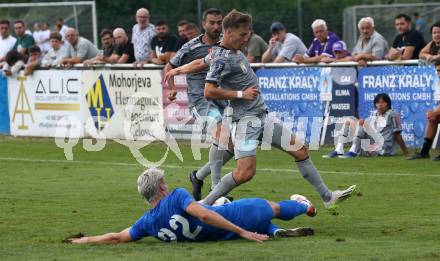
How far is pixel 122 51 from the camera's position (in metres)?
23.4

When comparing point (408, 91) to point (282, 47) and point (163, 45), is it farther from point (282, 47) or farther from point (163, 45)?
point (163, 45)

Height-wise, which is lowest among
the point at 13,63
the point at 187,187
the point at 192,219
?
the point at 187,187

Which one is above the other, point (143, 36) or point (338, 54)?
point (143, 36)

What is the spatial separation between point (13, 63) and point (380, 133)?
9441 millimetres

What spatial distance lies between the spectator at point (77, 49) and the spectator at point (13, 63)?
103 cm

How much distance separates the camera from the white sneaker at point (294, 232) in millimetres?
10055

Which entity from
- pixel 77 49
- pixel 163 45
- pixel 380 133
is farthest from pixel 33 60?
pixel 380 133

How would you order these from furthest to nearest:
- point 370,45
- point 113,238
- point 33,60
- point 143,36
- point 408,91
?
1. point 33,60
2. point 143,36
3. point 370,45
4. point 408,91
5. point 113,238

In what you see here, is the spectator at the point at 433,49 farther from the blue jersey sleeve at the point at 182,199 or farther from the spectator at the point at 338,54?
the blue jersey sleeve at the point at 182,199

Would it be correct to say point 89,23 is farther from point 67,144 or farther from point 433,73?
point 433,73

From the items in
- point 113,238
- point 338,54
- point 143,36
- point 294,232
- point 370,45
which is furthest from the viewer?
point 143,36

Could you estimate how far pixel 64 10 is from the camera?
31125mm

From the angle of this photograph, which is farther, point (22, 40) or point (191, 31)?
point (22, 40)

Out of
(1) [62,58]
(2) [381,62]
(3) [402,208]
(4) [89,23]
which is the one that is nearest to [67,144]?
(1) [62,58]
